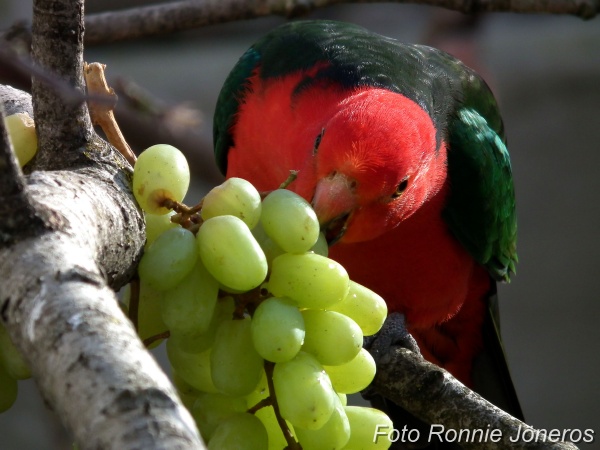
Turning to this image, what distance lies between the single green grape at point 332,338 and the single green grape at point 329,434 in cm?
4

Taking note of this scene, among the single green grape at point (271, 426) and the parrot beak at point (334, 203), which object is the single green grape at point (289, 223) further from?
the parrot beak at point (334, 203)

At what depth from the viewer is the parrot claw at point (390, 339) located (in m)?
1.36

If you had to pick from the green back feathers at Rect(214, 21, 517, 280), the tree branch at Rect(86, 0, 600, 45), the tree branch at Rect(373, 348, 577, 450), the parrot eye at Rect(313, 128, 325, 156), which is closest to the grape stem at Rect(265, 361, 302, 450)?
the tree branch at Rect(373, 348, 577, 450)

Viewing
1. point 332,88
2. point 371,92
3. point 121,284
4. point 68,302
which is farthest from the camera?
→ point 332,88

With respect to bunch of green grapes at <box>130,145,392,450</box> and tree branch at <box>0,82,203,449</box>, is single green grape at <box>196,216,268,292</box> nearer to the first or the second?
bunch of green grapes at <box>130,145,392,450</box>

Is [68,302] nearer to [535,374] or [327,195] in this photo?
[327,195]

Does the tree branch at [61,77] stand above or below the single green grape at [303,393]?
above

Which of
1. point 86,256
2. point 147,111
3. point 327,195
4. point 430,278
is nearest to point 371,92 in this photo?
point 327,195

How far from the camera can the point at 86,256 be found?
1.70ft

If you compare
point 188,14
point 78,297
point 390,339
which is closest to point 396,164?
point 390,339

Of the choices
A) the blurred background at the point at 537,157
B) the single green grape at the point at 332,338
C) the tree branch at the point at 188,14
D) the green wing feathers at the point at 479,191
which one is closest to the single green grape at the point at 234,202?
the single green grape at the point at 332,338

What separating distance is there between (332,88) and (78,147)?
0.76m

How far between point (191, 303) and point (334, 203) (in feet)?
1.48

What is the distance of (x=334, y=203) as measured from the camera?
110cm
